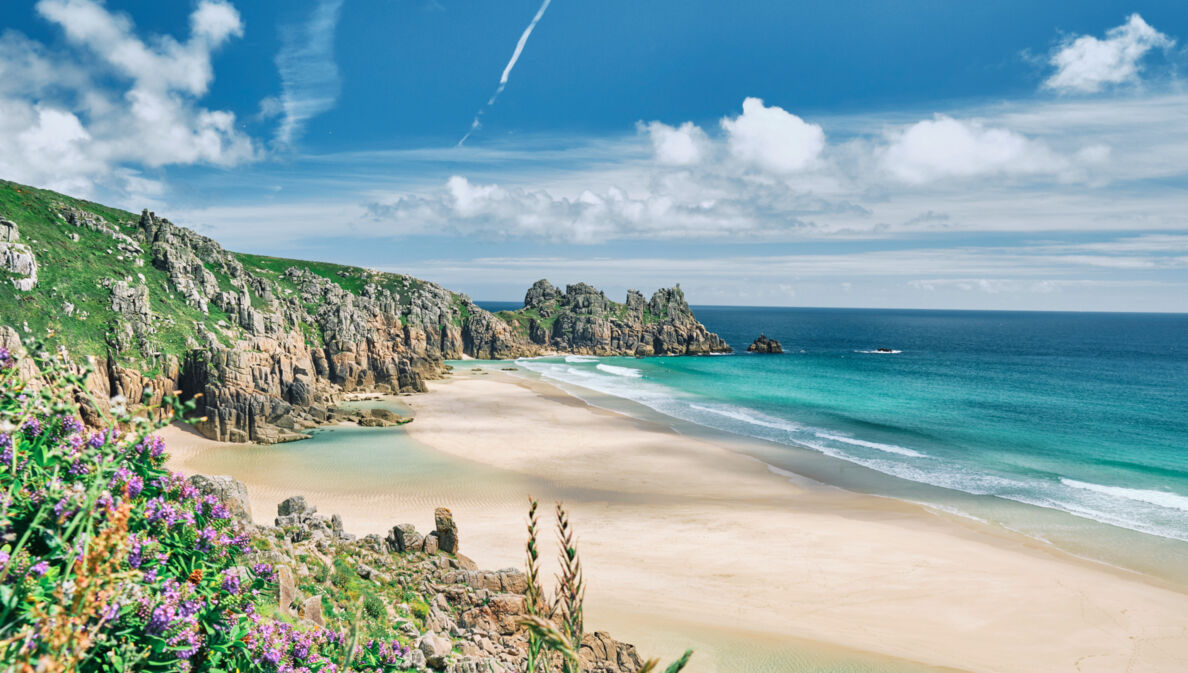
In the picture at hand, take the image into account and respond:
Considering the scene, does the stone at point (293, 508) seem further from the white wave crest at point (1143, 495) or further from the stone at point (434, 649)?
the white wave crest at point (1143, 495)

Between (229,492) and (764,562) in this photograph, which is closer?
(229,492)

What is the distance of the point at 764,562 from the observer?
2203cm

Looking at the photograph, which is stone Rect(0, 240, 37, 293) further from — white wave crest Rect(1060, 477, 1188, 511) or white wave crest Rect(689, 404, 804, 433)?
white wave crest Rect(1060, 477, 1188, 511)

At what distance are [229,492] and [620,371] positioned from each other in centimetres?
7763

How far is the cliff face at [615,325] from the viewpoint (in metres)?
119

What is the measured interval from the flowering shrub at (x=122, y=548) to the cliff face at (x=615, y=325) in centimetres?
11193

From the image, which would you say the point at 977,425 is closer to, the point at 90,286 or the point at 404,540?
the point at 404,540

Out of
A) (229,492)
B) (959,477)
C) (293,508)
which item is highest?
(229,492)

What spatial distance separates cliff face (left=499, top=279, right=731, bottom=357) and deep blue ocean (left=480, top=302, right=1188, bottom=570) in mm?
11097

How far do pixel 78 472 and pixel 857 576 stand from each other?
2295 cm

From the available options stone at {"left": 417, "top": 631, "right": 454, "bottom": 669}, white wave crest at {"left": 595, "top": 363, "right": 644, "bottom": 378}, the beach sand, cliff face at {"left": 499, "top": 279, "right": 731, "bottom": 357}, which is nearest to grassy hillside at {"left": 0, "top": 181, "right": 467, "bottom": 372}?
the beach sand

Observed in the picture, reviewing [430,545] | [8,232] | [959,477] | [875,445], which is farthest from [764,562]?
[8,232]

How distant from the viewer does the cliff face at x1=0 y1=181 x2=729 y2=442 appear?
36.1 meters

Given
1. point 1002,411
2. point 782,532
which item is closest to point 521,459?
point 782,532
